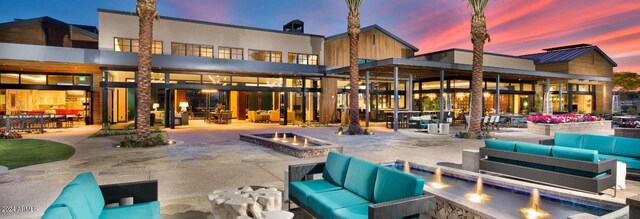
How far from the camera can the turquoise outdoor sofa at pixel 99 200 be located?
2.32 metres

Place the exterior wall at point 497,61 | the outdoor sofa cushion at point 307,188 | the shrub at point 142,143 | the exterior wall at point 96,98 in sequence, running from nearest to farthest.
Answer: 1. the outdoor sofa cushion at point 307,188
2. the shrub at point 142,143
3. the exterior wall at point 96,98
4. the exterior wall at point 497,61

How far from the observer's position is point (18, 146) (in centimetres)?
1152

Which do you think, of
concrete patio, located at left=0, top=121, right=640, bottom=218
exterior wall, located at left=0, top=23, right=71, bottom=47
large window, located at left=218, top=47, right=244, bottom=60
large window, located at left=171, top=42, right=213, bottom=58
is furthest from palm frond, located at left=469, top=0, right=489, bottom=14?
exterior wall, located at left=0, top=23, right=71, bottom=47

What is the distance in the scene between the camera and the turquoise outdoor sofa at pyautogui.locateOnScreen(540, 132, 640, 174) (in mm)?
6727

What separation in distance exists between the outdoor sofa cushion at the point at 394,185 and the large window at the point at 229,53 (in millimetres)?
20497

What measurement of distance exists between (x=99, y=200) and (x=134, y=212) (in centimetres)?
35

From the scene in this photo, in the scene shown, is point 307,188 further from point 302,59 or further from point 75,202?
point 302,59

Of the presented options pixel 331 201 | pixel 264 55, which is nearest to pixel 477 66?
pixel 331 201

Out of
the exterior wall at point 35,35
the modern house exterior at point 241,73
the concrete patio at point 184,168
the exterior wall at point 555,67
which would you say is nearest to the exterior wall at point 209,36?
the modern house exterior at point 241,73

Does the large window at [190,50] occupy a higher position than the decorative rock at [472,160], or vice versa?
the large window at [190,50]

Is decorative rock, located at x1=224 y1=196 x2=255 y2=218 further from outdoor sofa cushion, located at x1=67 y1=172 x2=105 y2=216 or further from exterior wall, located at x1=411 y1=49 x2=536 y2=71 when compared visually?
exterior wall, located at x1=411 y1=49 x2=536 y2=71

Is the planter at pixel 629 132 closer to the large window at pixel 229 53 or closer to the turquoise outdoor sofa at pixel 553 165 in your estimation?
the turquoise outdoor sofa at pixel 553 165

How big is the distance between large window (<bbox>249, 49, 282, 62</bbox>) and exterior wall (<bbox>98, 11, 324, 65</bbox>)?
0.79ft

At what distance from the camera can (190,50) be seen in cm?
2166
